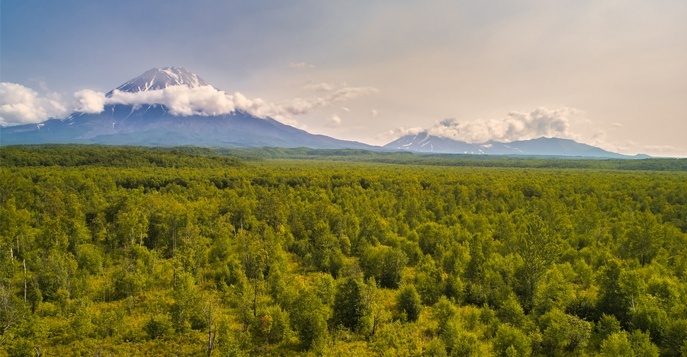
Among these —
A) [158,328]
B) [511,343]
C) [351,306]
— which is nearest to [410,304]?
[351,306]

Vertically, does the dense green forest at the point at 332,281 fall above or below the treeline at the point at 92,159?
below

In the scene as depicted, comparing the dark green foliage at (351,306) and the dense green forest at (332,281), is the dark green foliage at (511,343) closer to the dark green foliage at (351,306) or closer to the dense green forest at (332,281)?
the dense green forest at (332,281)

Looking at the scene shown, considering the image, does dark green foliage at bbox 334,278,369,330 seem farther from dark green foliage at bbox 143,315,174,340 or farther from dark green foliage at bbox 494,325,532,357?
dark green foliage at bbox 143,315,174,340

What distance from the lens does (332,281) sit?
44625 mm

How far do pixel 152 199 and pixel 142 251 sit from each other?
22219mm

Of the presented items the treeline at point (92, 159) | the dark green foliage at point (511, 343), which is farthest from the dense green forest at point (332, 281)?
the treeline at point (92, 159)

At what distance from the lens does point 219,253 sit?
5906cm

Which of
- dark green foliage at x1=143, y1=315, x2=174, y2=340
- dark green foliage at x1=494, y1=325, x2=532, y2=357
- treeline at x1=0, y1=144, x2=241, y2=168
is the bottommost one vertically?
dark green foliage at x1=143, y1=315, x2=174, y2=340

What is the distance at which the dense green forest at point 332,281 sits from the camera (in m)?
33.0

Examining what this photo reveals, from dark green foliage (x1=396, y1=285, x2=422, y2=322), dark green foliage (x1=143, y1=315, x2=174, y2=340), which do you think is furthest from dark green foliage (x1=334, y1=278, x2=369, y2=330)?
dark green foliage (x1=143, y1=315, x2=174, y2=340)

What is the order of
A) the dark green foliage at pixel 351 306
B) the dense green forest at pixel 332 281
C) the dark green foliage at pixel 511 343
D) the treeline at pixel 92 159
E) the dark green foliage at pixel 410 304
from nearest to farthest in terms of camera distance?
the dark green foliage at pixel 511 343
the dense green forest at pixel 332 281
the dark green foliage at pixel 351 306
the dark green foliage at pixel 410 304
the treeline at pixel 92 159

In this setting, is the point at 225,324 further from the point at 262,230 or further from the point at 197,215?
the point at 197,215

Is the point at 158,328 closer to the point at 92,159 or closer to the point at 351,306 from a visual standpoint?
the point at 351,306

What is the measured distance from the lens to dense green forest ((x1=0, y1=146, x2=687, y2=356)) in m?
33.0
